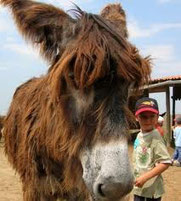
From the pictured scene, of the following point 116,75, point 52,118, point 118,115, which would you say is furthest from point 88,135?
point 52,118

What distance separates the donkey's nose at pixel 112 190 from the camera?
216 centimetres

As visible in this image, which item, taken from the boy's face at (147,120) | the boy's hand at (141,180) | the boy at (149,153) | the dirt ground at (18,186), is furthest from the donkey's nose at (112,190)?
the dirt ground at (18,186)

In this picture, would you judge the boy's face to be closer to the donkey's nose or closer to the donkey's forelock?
the donkey's forelock

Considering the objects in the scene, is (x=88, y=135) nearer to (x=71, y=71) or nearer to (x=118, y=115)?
(x=118, y=115)

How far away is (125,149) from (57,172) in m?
1.38

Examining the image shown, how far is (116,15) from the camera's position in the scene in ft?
11.7

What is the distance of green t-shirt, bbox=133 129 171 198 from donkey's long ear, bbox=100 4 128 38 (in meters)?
1.10

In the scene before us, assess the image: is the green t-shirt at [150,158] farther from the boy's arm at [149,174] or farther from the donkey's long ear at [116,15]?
the donkey's long ear at [116,15]

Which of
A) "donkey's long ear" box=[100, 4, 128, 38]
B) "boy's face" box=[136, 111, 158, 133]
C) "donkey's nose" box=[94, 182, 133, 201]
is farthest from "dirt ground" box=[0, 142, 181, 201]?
"donkey's nose" box=[94, 182, 133, 201]

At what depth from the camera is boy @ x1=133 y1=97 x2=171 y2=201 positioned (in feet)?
12.1

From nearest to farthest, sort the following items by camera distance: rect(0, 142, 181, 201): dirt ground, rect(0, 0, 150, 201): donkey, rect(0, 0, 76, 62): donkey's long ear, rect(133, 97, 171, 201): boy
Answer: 1. rect(0, 0, 150, 201): donkey
2. rect(0, 0, 76, 62): donkey's long ear
3. rect(133, 97, 171, 201): boy
4. rect(0, 142, 181, 201): dirt ground

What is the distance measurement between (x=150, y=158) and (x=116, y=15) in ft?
4.60

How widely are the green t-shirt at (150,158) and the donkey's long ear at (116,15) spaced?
1096 millimetres

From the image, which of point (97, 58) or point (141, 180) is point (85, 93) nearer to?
point (97, 58)
